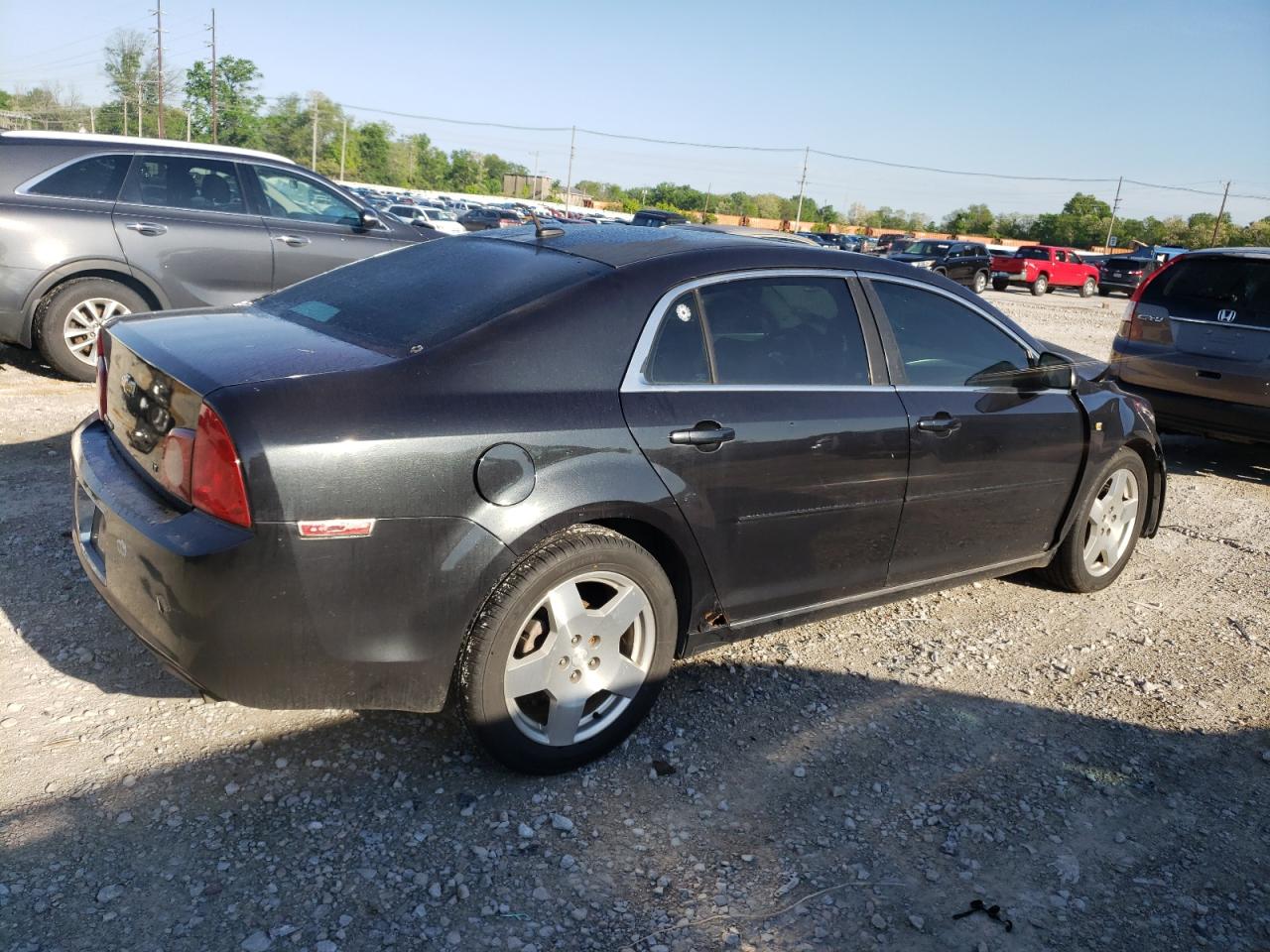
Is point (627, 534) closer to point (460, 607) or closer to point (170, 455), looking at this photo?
point (460, 607)

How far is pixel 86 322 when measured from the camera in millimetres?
7172

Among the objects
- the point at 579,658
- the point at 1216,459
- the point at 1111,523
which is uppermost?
the point at 1111,523

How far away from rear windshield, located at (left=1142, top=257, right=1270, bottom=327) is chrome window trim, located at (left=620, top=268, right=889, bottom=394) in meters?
4.99

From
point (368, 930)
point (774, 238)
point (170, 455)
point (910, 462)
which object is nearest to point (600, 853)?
point (368, 930)

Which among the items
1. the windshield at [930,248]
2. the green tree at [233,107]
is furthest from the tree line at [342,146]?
the windshield at [930,248]

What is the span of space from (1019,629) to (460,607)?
290 cm

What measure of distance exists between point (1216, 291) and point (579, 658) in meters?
6.63

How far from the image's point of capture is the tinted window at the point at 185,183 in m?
7.34

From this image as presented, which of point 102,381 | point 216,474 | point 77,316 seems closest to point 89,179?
point 77,316

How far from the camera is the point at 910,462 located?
381 centimetres

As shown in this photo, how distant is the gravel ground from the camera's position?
99.3 inches

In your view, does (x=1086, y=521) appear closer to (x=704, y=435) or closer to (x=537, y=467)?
(x=704, y=435)

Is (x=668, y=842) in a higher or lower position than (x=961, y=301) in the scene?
lower

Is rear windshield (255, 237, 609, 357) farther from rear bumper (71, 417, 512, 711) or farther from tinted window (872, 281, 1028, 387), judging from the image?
tinted window (872, 281, 1028, 387)
